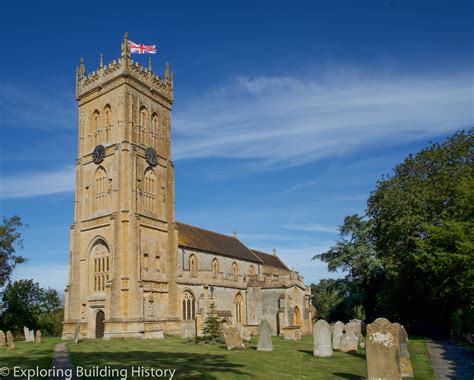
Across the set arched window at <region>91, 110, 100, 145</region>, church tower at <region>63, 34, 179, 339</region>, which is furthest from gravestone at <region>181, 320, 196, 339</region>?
arched window at <region>91, 110, 100, 145</region>

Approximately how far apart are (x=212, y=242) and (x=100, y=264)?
565 inches

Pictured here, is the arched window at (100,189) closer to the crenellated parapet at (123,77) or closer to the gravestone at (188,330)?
the crenellated parapet at (123,77)

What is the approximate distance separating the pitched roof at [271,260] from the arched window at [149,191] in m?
23.3

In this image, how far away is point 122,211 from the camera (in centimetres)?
3472

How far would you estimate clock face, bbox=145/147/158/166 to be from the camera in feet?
125

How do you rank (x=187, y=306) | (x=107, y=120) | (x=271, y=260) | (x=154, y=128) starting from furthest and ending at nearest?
(x=271, y=260)
(x=154, y=128)
(x=107, y=120)
(x=187, y=306)

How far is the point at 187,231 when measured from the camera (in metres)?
45.2

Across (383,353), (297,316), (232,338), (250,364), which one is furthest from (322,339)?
(297,316)

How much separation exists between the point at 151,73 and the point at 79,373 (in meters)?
31.3

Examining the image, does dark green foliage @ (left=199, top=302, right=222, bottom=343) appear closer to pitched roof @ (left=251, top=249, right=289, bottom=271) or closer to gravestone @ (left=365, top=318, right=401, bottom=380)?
gravestone @ (left=365, top=318, right=401, bottom=380)

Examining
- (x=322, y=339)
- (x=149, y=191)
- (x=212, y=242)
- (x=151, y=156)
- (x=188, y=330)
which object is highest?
(x=151, y=156)

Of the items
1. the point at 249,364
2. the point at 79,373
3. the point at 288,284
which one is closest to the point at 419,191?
the point at 288,284

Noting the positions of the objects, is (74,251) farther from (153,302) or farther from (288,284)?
(288,284)

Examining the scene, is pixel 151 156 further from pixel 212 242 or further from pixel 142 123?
pixel 212 242
